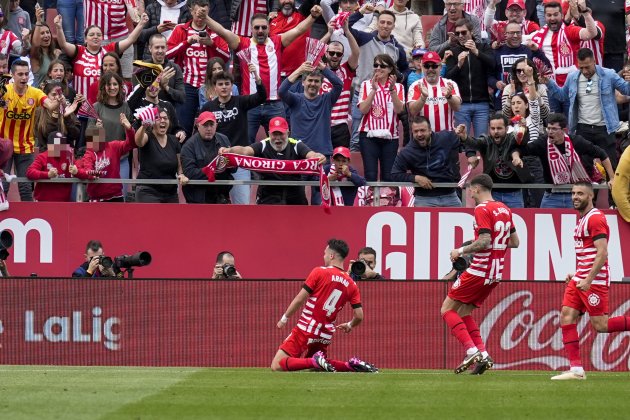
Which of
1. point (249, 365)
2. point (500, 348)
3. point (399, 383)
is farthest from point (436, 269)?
point (399, 383)

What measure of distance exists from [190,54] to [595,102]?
595cm

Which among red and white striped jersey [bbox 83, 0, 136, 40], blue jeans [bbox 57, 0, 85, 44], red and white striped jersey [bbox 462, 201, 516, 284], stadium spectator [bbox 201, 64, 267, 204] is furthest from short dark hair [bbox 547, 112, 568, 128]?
blue jeans [bbox 57, 0, 85, 44]

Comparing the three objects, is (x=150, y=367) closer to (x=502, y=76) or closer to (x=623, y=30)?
(x=502, y=76)

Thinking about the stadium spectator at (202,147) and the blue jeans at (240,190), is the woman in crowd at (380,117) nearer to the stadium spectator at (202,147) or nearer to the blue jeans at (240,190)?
the blue jeans at (240,190)

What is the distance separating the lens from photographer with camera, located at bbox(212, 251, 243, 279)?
54.8ft

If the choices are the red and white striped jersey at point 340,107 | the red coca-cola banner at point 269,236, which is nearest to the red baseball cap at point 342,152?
the red coca-cola banner at point 269,236

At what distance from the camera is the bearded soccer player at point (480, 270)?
13617 millimetres

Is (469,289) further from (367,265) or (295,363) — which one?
(367,265)

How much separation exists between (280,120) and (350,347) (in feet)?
10.7

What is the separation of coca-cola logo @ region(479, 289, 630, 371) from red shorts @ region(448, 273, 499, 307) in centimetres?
283

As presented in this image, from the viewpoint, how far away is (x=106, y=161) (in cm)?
1809

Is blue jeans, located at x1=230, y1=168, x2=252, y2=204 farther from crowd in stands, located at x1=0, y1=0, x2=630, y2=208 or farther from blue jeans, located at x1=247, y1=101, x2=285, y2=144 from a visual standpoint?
blue jeans, located at x1=247, y1=101, x2=285, y2=144

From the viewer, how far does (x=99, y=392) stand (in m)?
11.5

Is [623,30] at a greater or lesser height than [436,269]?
greater
